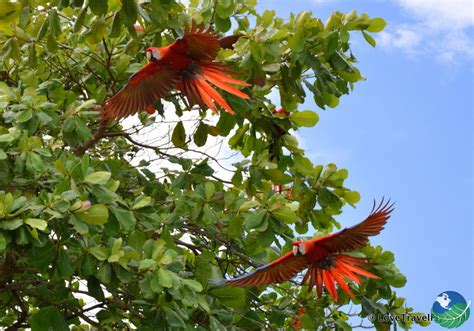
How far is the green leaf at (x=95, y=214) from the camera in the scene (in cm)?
332

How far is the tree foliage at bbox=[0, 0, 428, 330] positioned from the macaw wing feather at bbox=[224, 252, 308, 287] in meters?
0.25

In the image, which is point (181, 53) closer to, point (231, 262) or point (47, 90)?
point (47, 90)

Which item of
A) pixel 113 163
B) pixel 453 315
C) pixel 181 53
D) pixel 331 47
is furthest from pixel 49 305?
pixel 453 315

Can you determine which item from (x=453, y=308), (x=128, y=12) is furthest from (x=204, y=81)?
(x=453, y=308)

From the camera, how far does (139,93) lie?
11.6ft

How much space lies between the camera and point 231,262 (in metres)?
4.82

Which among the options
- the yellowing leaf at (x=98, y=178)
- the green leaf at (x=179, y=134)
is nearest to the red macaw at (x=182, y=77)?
the yellowing leaf at (x=98, y=178)

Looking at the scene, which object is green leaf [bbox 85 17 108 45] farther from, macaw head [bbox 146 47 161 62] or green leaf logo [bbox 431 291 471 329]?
green leaf logo [bbox 431 291 471 329]

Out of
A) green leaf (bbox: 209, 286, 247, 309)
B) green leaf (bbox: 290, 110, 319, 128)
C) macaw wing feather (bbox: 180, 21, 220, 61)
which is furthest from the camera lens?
green leaf (bbox: 290, 110, 319, 128)

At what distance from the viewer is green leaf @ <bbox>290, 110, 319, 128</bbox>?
465 centimetres

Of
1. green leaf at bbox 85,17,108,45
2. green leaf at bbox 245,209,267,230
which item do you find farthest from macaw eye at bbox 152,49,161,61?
green leaf at bbox 245,209,267,230

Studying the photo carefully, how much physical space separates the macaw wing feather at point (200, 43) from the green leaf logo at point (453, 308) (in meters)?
2.57

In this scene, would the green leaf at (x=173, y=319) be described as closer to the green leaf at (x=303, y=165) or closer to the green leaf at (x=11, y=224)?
the green leaf at (x=11, y=224)

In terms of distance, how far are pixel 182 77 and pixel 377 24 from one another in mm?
1443
